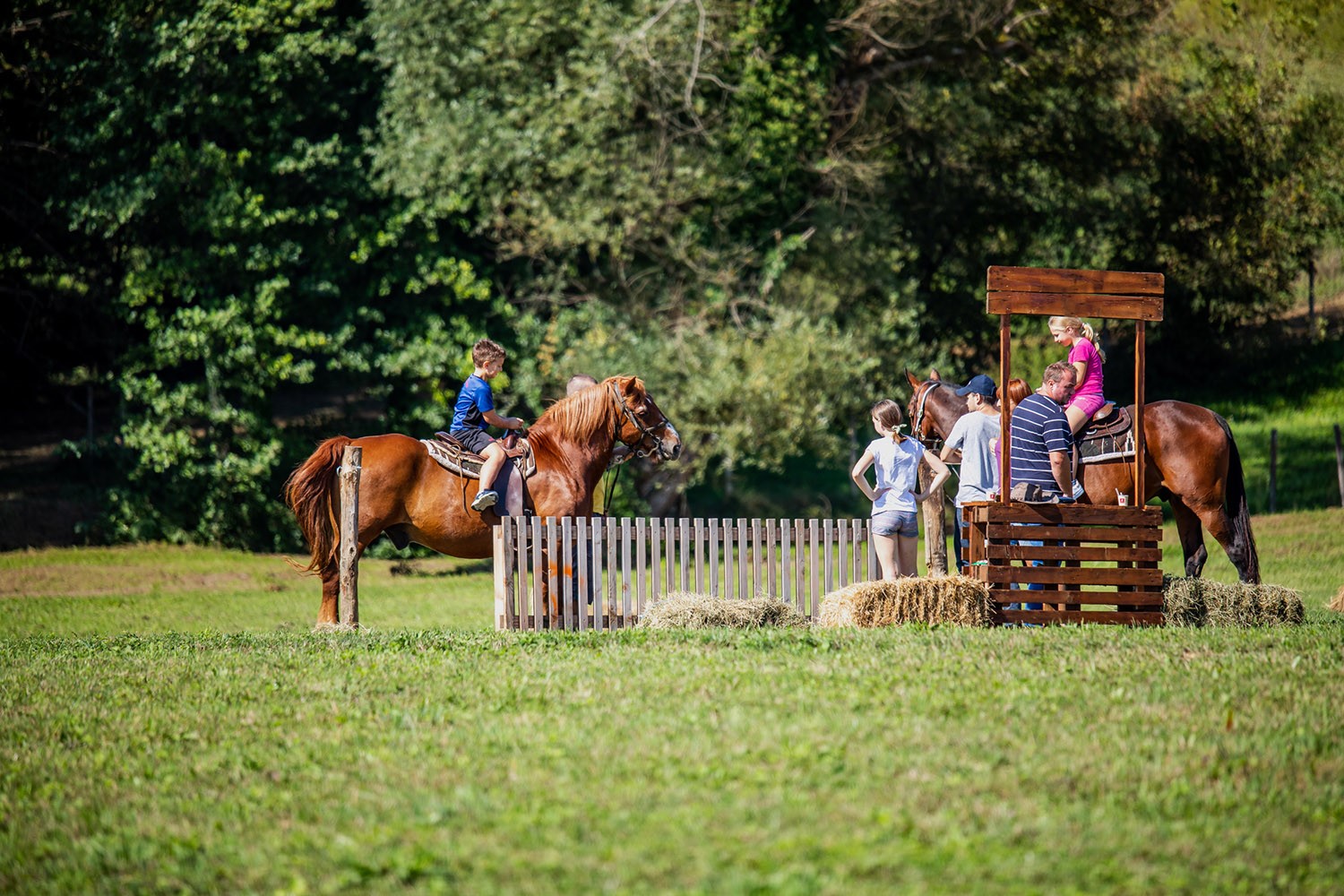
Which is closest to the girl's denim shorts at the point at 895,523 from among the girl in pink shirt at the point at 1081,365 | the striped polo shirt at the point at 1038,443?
the striped polo shirt at the point at 1038,443

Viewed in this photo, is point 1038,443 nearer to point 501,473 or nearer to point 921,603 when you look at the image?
point 921,603

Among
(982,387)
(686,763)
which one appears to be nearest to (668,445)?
(982,387)

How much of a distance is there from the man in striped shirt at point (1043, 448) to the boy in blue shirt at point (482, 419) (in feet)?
15.7

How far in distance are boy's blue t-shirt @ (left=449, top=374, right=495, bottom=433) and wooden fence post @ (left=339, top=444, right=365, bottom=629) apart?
111cm

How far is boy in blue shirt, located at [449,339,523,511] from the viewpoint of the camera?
42.7 feet

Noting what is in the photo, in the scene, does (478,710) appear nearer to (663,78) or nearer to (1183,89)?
(663,78)

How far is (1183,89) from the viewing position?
30844 millimetres

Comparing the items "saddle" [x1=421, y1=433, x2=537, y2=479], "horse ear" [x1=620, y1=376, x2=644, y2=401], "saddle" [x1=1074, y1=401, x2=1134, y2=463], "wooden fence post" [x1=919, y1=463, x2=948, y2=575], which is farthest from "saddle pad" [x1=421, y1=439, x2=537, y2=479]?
"saddle" [x1=1074, y1=401, x2=1134, y2=463]

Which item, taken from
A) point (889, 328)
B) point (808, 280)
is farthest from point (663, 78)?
point (889, 328)

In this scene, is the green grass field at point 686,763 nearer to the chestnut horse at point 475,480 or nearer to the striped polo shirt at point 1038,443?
the striped polo shirt at point 1038,443

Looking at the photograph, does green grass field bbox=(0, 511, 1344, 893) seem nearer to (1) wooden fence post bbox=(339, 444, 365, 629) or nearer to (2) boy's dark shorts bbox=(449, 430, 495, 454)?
(1) wooden fence post bbox=(339, 444, 365, 629)

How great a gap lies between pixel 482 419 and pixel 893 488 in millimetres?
4221

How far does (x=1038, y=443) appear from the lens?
11695 mm

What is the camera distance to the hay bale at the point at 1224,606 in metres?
11.7
